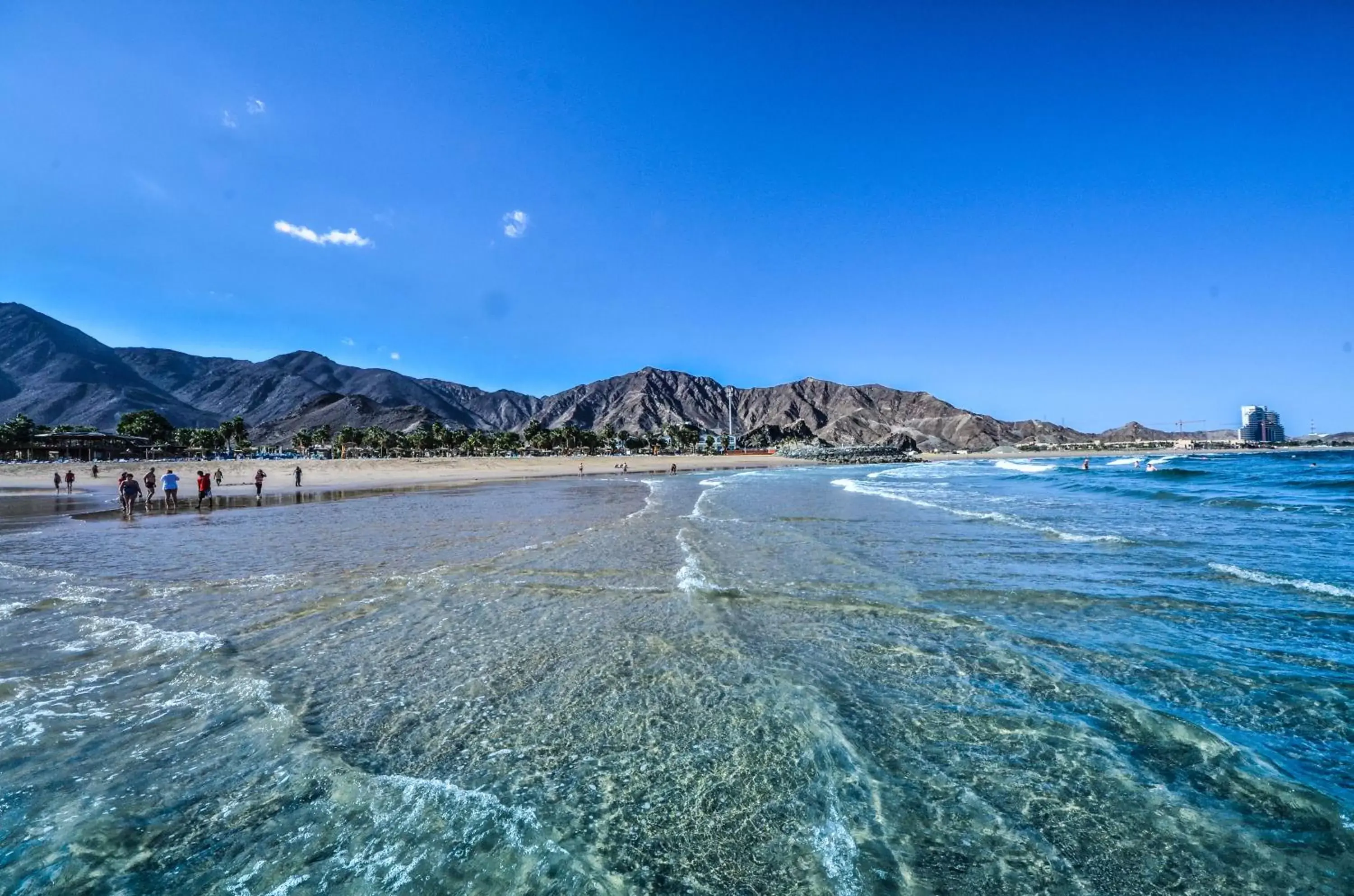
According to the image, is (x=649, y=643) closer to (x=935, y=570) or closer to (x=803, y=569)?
(x=803, y=569)

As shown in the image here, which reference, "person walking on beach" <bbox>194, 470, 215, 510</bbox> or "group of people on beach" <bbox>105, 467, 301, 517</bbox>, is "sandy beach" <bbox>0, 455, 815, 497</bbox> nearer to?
"group of people on beach" <bbox>105, 467, 301, 517</bbox>

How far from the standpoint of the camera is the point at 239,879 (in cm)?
361

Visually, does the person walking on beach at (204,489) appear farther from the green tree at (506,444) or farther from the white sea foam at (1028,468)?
the green tree at (506,444)

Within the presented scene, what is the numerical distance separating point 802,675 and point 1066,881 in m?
3.45

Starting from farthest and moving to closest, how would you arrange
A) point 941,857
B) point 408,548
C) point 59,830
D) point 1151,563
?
point 408,548 < point 1151,563 < point 59,830 < point 941,857

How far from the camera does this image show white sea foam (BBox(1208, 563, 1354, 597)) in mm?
10664

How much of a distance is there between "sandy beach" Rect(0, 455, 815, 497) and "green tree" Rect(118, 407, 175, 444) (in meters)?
33.2

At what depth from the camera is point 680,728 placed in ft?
18.3

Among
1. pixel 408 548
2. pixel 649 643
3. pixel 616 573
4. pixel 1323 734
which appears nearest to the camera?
pixel 1323 734

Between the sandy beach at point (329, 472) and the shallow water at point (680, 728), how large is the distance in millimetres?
40659

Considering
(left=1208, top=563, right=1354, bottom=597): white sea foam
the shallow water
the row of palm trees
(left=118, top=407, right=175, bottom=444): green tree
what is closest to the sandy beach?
(left=118, top=407, right=175, bottom=444): green tree

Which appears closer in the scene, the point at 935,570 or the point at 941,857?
the point at 941,857

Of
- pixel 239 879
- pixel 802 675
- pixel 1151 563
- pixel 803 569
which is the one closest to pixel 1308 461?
pixel 1151 563

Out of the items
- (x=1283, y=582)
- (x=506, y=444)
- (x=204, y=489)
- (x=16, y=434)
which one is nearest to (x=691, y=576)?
(x=1283, y=582)
